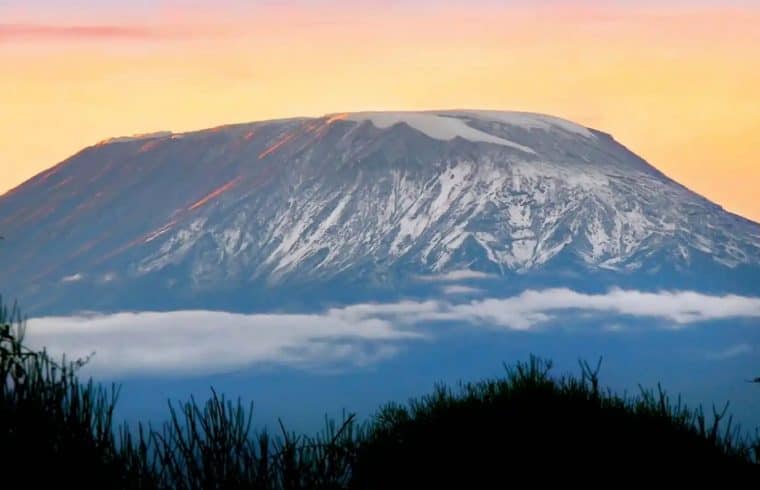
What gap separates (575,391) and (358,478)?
4.34 meters

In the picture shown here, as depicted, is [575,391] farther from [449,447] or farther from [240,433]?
[240,433]

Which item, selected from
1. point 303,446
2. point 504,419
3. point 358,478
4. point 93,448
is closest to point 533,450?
point 504,419

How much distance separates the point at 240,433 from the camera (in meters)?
10.3

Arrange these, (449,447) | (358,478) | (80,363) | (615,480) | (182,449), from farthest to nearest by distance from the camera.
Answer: (449,447) → (615,480) → (358,478) → (182,449) → (80,363)

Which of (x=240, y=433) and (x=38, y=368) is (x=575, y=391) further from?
(x=38, y=368)

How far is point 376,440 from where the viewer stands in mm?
16234

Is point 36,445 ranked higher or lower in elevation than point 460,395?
lower

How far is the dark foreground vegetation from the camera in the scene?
984 centimetres

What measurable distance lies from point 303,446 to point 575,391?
5858 millimetres

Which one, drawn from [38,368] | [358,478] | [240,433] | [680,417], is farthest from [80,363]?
[680,417]

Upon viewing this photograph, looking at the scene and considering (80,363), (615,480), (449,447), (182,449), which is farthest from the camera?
(449,447)

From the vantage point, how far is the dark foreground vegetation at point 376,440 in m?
9.84

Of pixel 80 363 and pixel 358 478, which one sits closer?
pixel 80 363

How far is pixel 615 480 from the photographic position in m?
14.1
